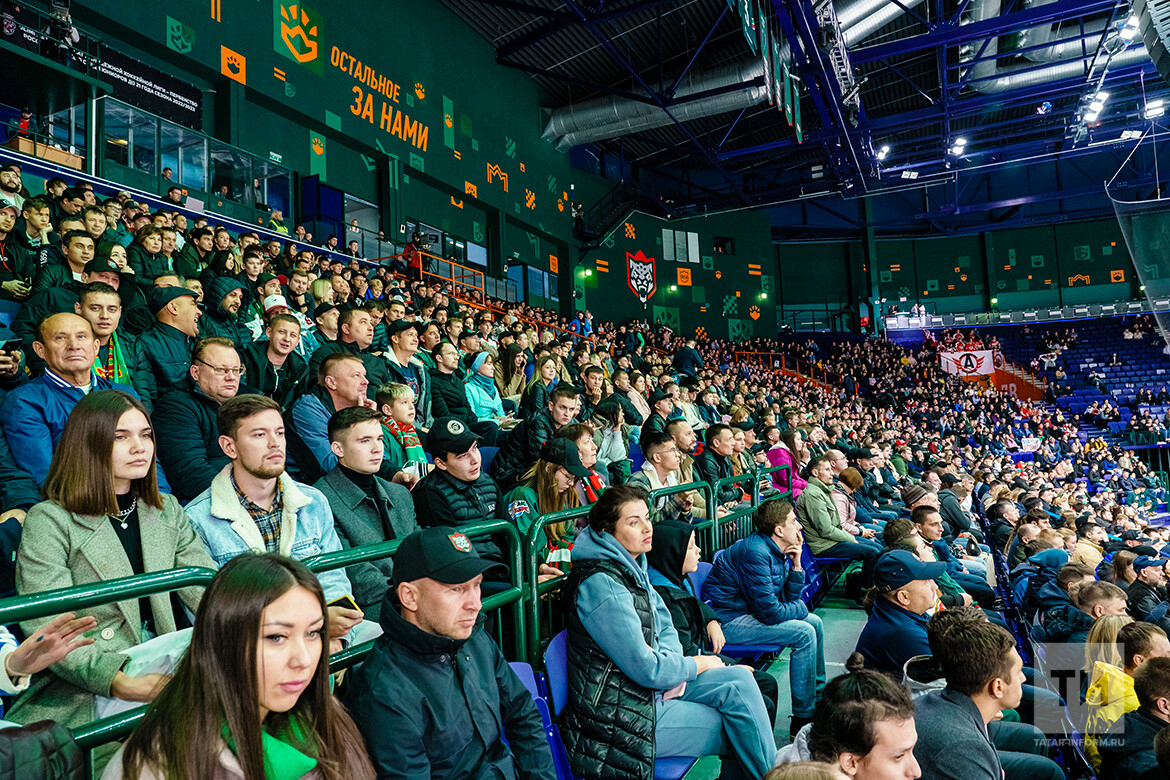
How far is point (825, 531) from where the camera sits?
255 inches

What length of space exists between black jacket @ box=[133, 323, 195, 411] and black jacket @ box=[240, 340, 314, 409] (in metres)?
0.45

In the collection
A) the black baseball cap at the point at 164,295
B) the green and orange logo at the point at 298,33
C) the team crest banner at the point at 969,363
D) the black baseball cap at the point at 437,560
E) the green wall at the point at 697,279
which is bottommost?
the black baseball cap at the point at 437,560

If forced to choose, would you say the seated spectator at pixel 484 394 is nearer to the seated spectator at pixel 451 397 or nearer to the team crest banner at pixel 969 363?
the seated spectator at pixel 451 397

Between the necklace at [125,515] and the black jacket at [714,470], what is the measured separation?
4926 mm

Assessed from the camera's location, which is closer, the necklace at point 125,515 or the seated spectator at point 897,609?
the necklace at point 125,515

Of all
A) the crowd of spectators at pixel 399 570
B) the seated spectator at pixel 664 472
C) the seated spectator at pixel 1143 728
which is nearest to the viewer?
the crowd of spectators at pixel 399 570

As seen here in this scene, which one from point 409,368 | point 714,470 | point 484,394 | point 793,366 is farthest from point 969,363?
point 409,368

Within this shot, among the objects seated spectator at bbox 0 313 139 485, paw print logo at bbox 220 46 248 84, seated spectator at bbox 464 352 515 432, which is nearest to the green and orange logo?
paw print logo at bbox 220 46 248 84

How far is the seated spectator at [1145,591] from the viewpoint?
15.8 ft

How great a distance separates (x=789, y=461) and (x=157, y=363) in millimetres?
6429

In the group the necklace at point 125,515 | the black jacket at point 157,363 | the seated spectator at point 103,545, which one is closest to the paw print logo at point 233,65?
the black jacket at point 157,363

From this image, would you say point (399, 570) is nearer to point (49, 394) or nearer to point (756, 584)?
point (49, 394)

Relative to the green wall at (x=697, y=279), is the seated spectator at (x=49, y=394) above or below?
below

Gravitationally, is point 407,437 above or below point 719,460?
above
